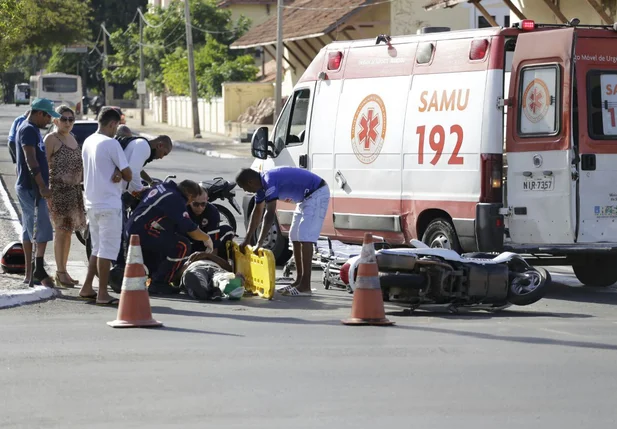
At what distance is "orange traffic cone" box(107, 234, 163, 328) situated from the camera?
10281 mm

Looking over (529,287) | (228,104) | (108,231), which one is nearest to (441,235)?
(529,287)

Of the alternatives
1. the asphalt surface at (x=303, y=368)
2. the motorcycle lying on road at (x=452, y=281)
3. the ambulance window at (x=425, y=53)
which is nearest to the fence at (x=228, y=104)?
the ambulance window at (x=425, y=53)

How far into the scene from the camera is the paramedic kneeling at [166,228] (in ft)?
40.9

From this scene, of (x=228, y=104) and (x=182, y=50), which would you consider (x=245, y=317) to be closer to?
(x=228, y=104)

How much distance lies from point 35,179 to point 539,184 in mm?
4923

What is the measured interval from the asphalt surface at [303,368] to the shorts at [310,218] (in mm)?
1026

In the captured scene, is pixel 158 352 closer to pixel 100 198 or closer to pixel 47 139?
pixel 100 198

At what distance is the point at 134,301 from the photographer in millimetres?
10312

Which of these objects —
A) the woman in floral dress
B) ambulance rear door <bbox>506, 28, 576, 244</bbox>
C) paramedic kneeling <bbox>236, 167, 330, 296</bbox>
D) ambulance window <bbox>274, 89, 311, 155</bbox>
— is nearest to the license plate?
ambulance rear door <bbox>506, 28, 576, 244</bbox>

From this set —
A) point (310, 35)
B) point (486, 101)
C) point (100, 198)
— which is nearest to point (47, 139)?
point (100, 198)

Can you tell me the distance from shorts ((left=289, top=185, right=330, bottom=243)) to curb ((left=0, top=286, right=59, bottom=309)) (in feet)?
8.00

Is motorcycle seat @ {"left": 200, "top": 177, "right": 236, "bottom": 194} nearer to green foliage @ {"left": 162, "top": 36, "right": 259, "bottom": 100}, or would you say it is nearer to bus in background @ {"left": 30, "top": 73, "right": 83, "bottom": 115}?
green foliage @ {"left": 162, "top": 36, "right": 259, "bottom": 100}

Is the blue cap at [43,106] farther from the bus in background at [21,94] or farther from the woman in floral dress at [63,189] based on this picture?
the bus in background at [21,94]

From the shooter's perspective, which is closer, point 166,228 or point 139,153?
point 166,228
